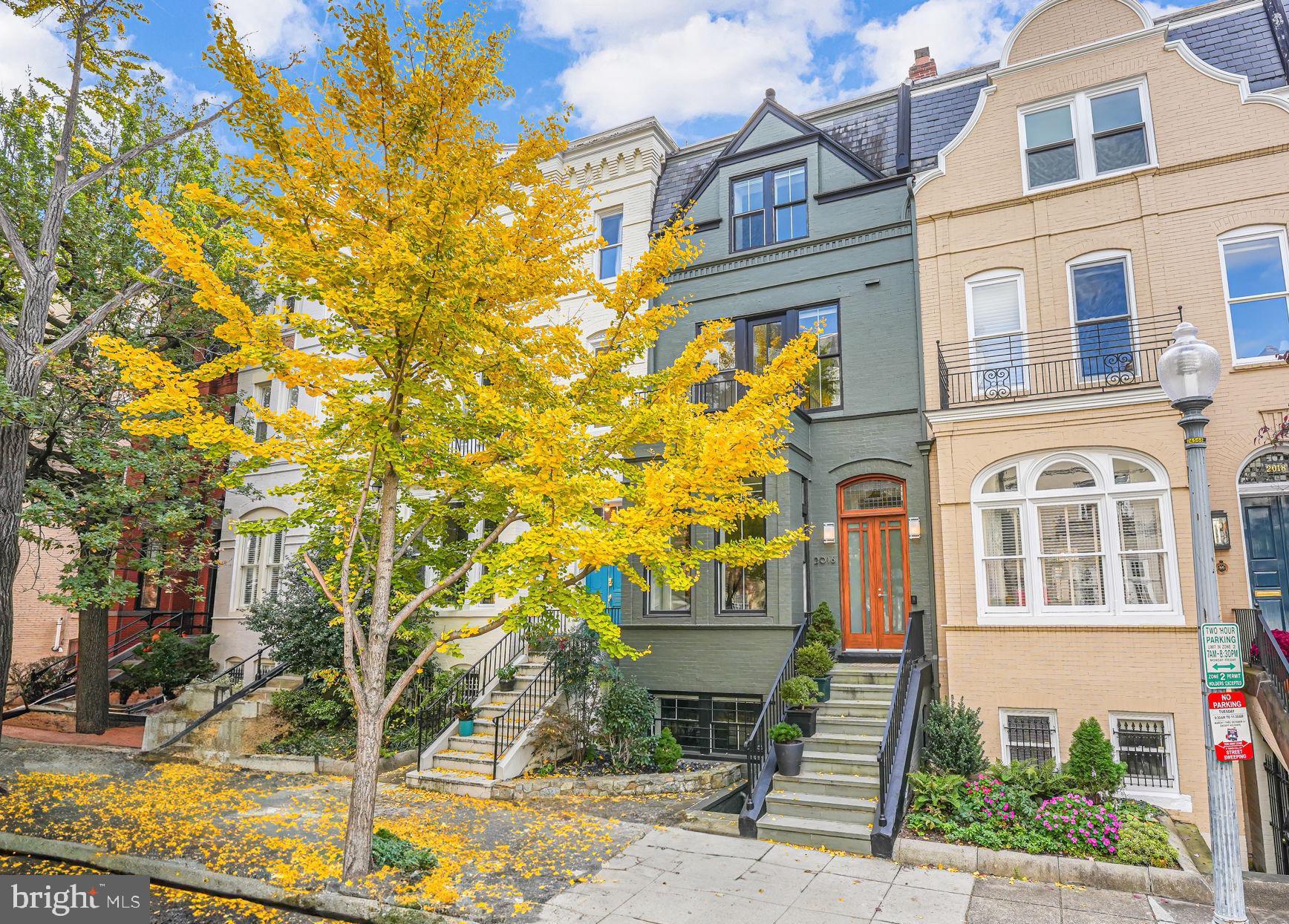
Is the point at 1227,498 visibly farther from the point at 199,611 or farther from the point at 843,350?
the point at 199,611

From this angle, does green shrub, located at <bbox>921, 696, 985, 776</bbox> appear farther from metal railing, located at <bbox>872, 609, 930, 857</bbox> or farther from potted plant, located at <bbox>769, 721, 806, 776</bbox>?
potted plant, located at <bbox>769, 721, 806, 776</bbox>

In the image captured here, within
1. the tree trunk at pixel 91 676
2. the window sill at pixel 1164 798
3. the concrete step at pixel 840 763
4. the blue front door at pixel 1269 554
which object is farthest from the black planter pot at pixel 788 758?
the tree trunk at pixel 91 676

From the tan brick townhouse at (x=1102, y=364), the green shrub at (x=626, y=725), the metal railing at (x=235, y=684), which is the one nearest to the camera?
the tan brick townhouse at (x=1102, y=364)

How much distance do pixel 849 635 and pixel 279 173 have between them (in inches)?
423

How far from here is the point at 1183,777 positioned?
952 centimetres

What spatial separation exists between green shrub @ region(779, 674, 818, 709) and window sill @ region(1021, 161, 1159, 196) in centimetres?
848

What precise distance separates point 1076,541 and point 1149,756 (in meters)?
2.82

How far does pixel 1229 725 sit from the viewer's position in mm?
5430

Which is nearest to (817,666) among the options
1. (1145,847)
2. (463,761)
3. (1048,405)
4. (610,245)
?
(1145,847)

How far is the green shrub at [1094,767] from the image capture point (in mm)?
8664

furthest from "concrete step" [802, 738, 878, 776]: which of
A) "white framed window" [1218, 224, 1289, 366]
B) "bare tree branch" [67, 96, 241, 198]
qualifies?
"bare tree branch" [67, 96, 241, 198]

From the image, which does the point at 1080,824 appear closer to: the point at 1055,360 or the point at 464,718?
the point at 1055,360

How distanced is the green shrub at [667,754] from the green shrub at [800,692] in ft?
6.55

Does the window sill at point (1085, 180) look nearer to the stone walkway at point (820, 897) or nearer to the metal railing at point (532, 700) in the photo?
the stone walkway at point (820, 897)
